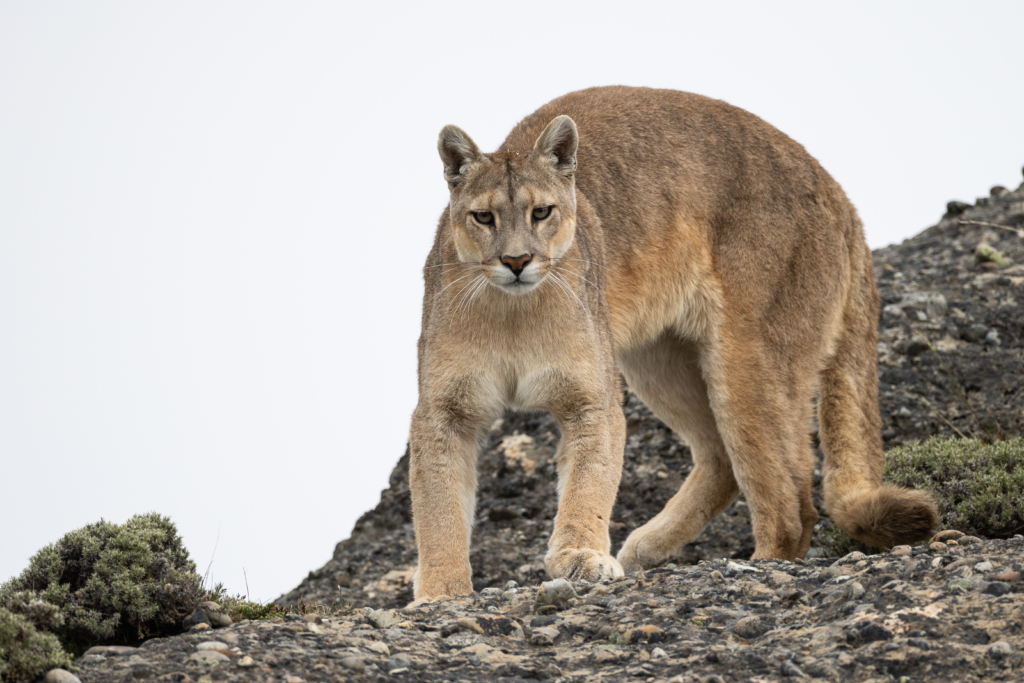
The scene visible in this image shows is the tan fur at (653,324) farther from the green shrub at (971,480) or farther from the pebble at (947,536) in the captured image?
the pebble at (947,536)

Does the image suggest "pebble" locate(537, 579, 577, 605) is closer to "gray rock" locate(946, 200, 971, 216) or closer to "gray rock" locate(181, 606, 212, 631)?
"gray rock" locate(181, 606, 212, 631)

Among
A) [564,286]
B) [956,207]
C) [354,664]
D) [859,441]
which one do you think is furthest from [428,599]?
[956,207]

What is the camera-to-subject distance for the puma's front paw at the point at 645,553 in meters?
7.70

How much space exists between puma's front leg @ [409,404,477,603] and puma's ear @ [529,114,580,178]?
171 centimetres

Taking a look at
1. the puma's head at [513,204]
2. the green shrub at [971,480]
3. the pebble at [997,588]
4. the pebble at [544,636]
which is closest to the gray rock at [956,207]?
the green shrub at [971,480]

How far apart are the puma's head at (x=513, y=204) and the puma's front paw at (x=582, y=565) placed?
1.47 meters

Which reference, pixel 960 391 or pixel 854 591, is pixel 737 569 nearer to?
pixel 854 591

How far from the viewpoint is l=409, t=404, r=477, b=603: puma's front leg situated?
5.59 m

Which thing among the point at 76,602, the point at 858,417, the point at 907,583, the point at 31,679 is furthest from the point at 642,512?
the point at 31,679

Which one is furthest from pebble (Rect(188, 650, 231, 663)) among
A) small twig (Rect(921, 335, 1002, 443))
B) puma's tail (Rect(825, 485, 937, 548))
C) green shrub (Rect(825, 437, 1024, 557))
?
small twig (Rect(921, 335, 1002, 443))

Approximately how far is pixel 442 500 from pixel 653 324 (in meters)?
2.20

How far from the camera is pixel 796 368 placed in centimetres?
724

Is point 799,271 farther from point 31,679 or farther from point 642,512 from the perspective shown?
point 31,679

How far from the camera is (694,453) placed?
26.1 ft
